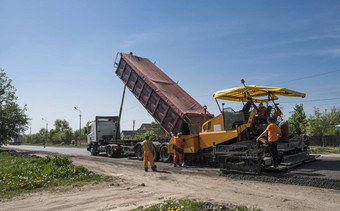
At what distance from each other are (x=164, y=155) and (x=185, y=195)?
22.3 feet

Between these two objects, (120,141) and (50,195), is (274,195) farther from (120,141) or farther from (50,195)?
(120,141)

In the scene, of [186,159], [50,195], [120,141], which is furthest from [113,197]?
[120,141]

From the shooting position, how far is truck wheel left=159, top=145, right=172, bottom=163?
484 inches

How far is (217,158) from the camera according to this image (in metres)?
8.96

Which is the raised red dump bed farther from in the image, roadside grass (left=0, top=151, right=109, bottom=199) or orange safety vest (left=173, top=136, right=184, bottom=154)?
roadside grass (left=0, top=151, right=109, bottom=199)

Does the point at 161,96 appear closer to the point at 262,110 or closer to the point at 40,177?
the point at 262,110

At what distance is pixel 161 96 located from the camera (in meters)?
12.1

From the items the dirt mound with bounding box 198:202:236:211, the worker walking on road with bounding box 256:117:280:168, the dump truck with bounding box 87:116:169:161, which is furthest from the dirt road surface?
the dump truck with bounding box 87:116:169:161

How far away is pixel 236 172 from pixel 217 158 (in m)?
0.95

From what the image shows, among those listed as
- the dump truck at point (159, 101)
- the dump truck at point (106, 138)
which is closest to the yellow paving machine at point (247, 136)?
the dump truck at point (159, 101)

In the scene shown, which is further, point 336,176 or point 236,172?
point 236,172

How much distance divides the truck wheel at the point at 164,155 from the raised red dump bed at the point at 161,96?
3.40ft

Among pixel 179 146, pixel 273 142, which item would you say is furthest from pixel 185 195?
pixel 179 146

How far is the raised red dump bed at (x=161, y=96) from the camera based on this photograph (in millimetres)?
11508
